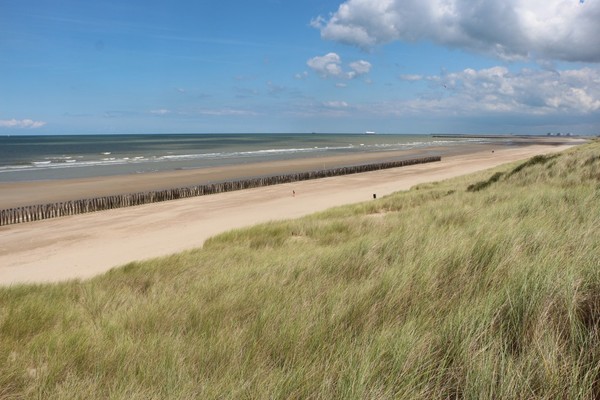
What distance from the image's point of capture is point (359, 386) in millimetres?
2580

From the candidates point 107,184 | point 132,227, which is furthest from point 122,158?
point 132,227

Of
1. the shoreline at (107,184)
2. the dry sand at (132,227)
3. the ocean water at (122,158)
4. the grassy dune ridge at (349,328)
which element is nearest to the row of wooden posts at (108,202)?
the dry sand at (132,227)

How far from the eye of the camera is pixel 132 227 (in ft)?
69.2

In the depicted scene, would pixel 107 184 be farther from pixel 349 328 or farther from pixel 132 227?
pixel 349 328

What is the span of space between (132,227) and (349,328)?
19351 millimetres

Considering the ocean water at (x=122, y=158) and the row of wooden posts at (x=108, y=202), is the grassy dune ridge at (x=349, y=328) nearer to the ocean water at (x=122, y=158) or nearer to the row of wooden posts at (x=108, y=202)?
the row of wooden posts at (x=108, y=202)

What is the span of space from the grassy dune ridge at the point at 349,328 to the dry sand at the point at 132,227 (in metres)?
6.68

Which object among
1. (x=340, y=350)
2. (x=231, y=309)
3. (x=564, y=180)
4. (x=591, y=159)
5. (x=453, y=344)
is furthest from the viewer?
(x=591, y=159)

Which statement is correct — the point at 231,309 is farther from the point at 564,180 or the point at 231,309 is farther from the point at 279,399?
the point at 564,180

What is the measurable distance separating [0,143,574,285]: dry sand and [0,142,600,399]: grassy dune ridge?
6.68 meters

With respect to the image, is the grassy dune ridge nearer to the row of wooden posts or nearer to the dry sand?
the dry sand

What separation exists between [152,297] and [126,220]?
18854 mm

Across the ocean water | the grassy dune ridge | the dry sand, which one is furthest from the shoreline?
the grassy dune ridge

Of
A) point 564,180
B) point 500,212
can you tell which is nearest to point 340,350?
point 500,212
